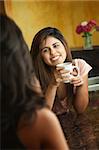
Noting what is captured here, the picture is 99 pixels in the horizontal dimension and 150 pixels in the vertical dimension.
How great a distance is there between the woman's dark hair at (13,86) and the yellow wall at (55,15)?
2.45m

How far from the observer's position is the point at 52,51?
5.62ft

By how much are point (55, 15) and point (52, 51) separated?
183 cm

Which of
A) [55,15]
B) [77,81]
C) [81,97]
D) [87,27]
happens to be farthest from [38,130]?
[55,15]

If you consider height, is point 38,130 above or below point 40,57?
below

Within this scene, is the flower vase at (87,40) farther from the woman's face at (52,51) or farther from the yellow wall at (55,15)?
the woman's face at (52,51)

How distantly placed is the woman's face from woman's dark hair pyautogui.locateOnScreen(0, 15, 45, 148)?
873 mm

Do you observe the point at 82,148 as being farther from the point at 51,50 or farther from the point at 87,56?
Result: the point at 87,56

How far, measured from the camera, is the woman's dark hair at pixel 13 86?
2.68ft

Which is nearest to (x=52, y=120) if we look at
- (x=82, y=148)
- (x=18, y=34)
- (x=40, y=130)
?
(x=40, y=130)

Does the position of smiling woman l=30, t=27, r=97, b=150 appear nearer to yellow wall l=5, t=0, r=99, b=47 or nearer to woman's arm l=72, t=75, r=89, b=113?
woman's arm l=72, t=75, r=89, b=113

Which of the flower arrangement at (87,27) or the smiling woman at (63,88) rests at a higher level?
the flower arrangement at (87,27)

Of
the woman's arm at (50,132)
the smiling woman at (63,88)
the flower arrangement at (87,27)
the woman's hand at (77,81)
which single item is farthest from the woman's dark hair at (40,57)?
the flower arrangement at (87,27)

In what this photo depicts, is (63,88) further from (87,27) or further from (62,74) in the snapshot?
(87,27)

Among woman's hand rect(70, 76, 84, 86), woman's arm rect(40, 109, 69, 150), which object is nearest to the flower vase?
woman's hand rect(70, 76, 84, 86)
